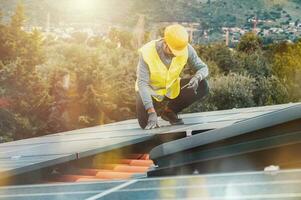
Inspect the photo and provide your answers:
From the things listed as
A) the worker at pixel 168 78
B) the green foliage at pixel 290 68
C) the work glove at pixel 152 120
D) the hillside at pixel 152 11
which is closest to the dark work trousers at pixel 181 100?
the worker at pixel 168 78

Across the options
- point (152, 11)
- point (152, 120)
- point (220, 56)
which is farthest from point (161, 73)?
point (152, 11)

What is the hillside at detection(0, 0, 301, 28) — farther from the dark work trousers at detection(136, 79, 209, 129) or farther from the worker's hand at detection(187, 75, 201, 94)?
the worker's hand at detection(187, 75, 201, 94)

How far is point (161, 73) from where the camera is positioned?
1098 centimetres

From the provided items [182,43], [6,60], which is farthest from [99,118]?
[182,43]

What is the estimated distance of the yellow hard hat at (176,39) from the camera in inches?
416

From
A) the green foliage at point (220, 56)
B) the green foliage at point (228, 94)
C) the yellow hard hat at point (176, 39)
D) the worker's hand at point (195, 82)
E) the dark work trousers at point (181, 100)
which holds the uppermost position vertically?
the yellow hard hat at point (176, 39)

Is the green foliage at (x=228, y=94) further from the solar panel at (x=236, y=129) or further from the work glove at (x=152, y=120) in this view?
the solar panel at (x=236, y=129)

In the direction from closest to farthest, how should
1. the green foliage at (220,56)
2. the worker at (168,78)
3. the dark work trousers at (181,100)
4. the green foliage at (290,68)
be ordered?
1. the worker at (168,78)
2. the dark work trousers at (181,100)
3. the green foliage at (220,56)
4. the green foliage at (290,68)

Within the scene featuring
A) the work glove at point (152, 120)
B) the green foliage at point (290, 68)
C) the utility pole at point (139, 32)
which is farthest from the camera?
the utility pole at point (139, 32)

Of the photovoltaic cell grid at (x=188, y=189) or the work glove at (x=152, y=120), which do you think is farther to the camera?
the work glove at (x=152, y=120)

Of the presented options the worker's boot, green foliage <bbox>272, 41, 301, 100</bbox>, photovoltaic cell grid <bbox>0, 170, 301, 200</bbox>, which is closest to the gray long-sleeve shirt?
the worker's boot

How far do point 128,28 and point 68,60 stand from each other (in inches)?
647

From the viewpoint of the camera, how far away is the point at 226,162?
6863mm

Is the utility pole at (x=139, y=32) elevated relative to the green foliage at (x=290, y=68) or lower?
elevated
